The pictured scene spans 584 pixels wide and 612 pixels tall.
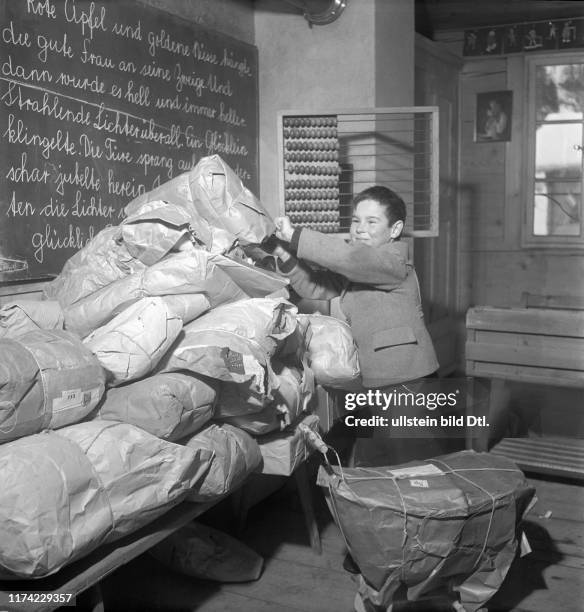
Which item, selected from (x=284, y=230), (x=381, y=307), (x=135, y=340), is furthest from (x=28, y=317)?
(x=381, y=307)

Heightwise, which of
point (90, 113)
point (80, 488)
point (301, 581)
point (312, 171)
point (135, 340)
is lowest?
point (301, 581)

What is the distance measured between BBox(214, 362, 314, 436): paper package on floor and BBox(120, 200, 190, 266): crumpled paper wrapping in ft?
1.33

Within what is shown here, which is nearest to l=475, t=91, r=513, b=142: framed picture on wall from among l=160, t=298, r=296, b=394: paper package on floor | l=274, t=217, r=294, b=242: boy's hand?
l=274, t=217, r=294, b=242: boy's hand

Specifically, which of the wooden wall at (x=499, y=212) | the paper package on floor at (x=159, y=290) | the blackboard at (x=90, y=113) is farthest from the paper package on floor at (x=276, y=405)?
the wooden wall at (x=499, y=212)

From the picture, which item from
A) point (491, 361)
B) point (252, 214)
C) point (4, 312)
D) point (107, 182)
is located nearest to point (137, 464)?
point (4, 312)

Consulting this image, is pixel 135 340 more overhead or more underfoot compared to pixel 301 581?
more overhead

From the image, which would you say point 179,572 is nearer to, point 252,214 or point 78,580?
point 78,580

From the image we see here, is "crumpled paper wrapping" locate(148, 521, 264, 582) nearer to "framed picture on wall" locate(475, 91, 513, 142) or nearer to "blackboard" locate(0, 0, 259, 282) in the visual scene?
"blackboard" locate(0, 0, 259, 282)

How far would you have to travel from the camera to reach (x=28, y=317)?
1.71 meters

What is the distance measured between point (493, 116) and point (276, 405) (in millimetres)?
3638

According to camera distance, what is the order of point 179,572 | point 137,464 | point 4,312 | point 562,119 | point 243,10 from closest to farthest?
1. point 137,464
2. point 4,312
3. point 179,572
4. point 243,10
5. point 562,119

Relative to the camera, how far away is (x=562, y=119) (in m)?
4.86

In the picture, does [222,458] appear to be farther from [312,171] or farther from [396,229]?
[312,171]

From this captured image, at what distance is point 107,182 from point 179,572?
1.21 m
